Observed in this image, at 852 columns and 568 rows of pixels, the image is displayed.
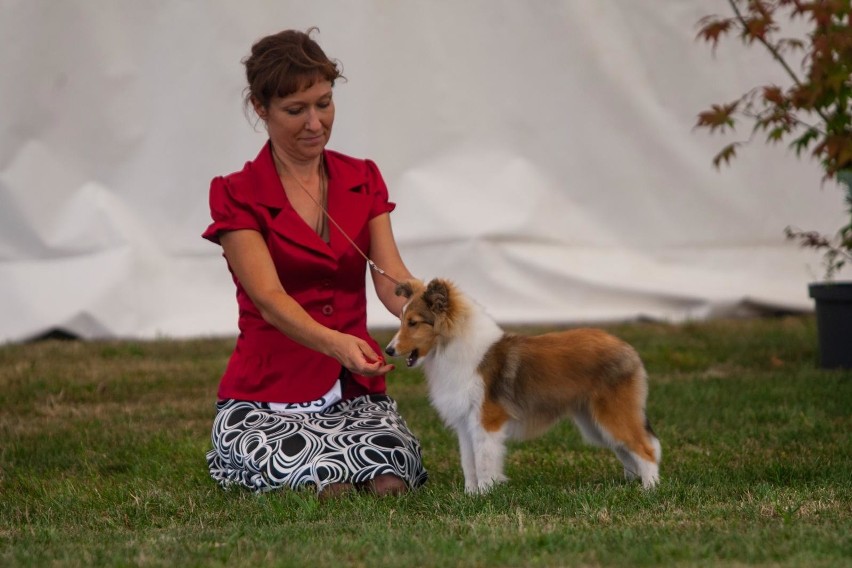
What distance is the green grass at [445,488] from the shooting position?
427cm

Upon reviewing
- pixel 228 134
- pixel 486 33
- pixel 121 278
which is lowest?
pixel 121 278

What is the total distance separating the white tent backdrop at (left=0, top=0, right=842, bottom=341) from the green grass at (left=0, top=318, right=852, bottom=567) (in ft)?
4.26

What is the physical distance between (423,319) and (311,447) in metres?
0.68

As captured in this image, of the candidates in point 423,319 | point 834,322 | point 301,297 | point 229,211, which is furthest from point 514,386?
point 834,322

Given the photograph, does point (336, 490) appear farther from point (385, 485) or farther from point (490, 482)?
point (490, 482)

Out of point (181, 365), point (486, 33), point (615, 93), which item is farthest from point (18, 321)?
point (615, 93)

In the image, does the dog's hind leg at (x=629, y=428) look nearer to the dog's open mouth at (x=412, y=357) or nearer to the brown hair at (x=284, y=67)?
the dog's open mouth at (x=412, y=357)

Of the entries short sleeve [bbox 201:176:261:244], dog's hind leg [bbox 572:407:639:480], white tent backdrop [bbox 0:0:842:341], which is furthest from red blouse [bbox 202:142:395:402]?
white tent backdrop [bbox 0:0:842:341]

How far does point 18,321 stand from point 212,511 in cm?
549

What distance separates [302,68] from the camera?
530cm

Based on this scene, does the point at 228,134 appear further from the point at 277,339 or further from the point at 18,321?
the point at 277,339

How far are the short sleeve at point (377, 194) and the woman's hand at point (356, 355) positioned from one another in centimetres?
87

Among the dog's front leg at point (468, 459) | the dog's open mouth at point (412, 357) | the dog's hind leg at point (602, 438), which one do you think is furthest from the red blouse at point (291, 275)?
the dog's hind leg at point (602, 438)

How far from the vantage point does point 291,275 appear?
18.2ft
